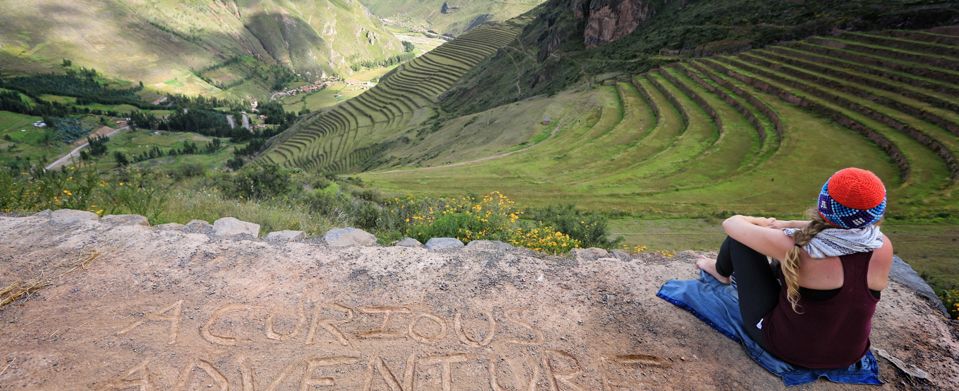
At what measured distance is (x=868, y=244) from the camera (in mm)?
3062

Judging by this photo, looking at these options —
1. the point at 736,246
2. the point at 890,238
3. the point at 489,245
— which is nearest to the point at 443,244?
the point at 489,245

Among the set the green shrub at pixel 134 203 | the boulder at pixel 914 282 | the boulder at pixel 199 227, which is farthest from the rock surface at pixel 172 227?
the boulder at pixel 914 282

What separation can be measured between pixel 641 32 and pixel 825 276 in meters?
57.5

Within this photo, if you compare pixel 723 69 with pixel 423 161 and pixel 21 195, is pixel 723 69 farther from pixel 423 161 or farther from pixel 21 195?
pixel 21 195

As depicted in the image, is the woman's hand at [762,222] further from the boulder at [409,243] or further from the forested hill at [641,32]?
the forested hill at [641,32]

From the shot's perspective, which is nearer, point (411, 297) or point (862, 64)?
point (411, 297)

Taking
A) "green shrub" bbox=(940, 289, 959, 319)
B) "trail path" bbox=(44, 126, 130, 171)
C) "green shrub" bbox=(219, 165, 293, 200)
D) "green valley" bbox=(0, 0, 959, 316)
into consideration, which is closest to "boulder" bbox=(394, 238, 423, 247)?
"green valley" bbox=(0, 0, 959, 316)

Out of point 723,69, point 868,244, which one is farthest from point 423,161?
point 868,244

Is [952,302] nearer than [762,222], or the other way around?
[762,222]

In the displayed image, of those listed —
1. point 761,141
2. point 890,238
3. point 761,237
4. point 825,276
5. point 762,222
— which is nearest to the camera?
point 825,276

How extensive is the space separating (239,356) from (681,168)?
19.6 meters

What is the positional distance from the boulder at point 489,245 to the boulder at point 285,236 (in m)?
2.45

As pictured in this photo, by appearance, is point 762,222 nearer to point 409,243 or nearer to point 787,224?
point 787,224

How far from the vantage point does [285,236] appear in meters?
5.93
